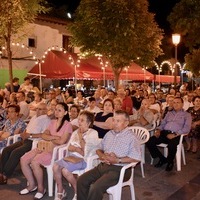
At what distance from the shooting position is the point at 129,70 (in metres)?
20.3

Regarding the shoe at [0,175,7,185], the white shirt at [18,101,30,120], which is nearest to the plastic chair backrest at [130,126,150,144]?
the shoe at [0,175,7,185]

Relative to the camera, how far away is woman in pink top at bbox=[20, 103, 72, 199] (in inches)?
226

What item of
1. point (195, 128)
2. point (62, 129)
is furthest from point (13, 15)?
→ point (62, 129)

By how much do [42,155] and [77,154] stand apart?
0.66 metres

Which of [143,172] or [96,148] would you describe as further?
[143,172]

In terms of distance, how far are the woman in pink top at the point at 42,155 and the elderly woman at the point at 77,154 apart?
1.16ft

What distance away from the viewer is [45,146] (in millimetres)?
5902

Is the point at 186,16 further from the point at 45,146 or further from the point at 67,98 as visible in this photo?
the point at 45,146

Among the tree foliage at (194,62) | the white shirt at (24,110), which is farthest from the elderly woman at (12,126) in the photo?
the tree foliage at (194,62)

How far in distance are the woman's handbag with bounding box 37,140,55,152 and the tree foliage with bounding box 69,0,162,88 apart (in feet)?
35.5

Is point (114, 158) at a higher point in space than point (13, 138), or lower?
higher

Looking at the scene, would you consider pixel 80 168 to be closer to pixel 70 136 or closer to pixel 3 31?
pixel 70 136

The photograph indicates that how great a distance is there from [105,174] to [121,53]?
1195 cm

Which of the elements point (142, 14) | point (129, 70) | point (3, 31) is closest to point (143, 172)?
point (3, 31)
